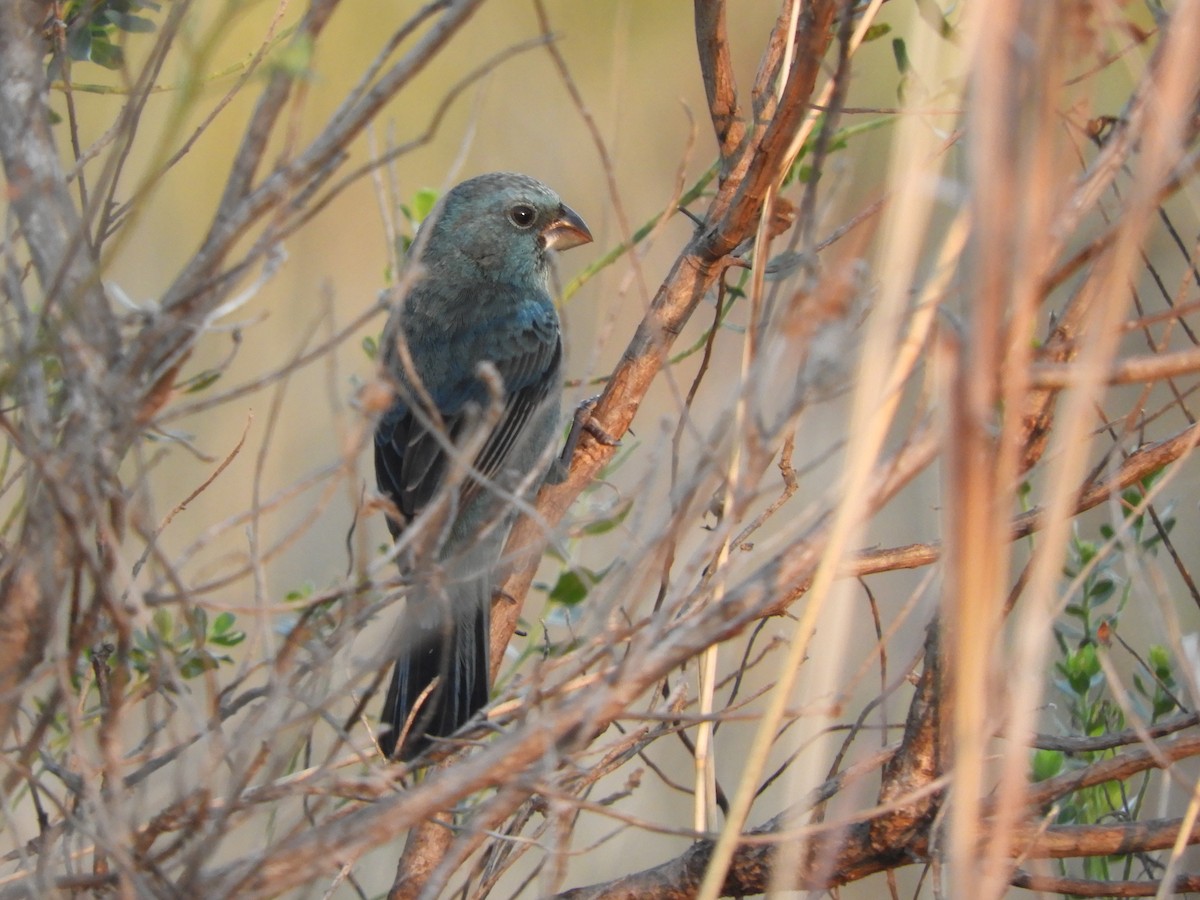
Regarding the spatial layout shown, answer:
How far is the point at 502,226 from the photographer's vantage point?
400 centimetres

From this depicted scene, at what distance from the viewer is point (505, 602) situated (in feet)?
9.07

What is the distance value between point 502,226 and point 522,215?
0.07 meters

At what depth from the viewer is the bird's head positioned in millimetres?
3969

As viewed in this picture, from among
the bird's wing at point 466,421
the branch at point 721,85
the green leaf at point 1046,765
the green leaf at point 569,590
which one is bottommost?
the green leaf at point 1046,765

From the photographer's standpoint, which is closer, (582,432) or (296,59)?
(296,59)

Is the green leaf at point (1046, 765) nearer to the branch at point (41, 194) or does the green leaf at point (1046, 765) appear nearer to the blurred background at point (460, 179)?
the blurred background at point (460, 179)

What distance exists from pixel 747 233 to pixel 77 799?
4.95ft

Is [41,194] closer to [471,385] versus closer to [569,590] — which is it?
[569,590]

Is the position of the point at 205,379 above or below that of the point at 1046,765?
above

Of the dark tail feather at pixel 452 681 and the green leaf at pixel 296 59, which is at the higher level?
the green leaf at pixel 296 59

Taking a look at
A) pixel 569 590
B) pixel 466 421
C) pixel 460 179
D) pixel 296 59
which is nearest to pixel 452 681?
pixel 569 590

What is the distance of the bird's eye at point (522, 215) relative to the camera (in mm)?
3982

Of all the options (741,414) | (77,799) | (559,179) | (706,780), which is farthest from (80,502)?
(559,179)

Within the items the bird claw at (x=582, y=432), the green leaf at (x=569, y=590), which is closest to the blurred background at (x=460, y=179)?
the bird claw at (x=582, y=432)
